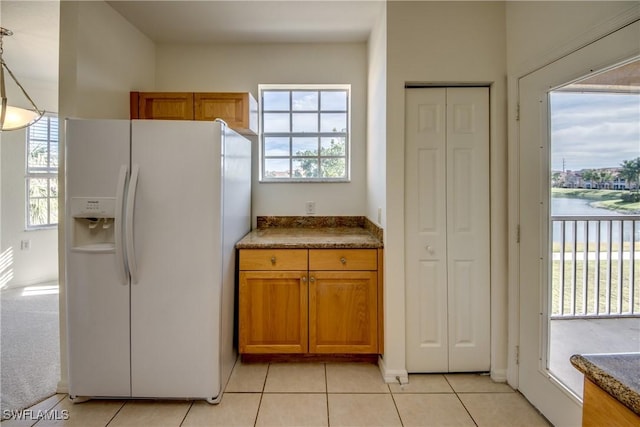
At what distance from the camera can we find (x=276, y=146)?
10.3 feet

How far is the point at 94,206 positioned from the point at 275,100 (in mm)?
1871

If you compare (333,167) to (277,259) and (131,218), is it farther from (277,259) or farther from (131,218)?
(131,218)

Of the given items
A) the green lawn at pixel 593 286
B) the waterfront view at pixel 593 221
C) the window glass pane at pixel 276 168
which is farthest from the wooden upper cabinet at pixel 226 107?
the green lawn at pixel 593 286

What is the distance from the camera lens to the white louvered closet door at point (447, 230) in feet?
7.22

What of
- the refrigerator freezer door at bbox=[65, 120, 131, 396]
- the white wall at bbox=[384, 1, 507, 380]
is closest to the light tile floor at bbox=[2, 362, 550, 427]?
the refrigerator freezer door at bbox=[65, 120, 131, 396]

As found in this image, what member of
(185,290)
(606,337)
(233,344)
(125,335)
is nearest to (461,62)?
(606,337)

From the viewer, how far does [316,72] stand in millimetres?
3023

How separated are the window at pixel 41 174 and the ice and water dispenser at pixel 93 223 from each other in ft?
12.2

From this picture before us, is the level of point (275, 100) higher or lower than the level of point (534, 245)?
higher

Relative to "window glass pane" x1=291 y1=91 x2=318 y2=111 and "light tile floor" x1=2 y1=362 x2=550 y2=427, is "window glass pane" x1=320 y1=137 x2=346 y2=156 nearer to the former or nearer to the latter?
"window glass pane" x1=291 y1=91 x2=318 y2=111

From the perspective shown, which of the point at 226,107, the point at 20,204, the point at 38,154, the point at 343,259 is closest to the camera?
the point at 343,259

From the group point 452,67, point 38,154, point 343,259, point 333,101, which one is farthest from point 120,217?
point 38,154

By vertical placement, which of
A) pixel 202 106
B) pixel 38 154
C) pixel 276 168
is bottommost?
pixel 276 168

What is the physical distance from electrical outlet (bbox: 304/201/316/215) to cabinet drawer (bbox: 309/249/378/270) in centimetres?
79
